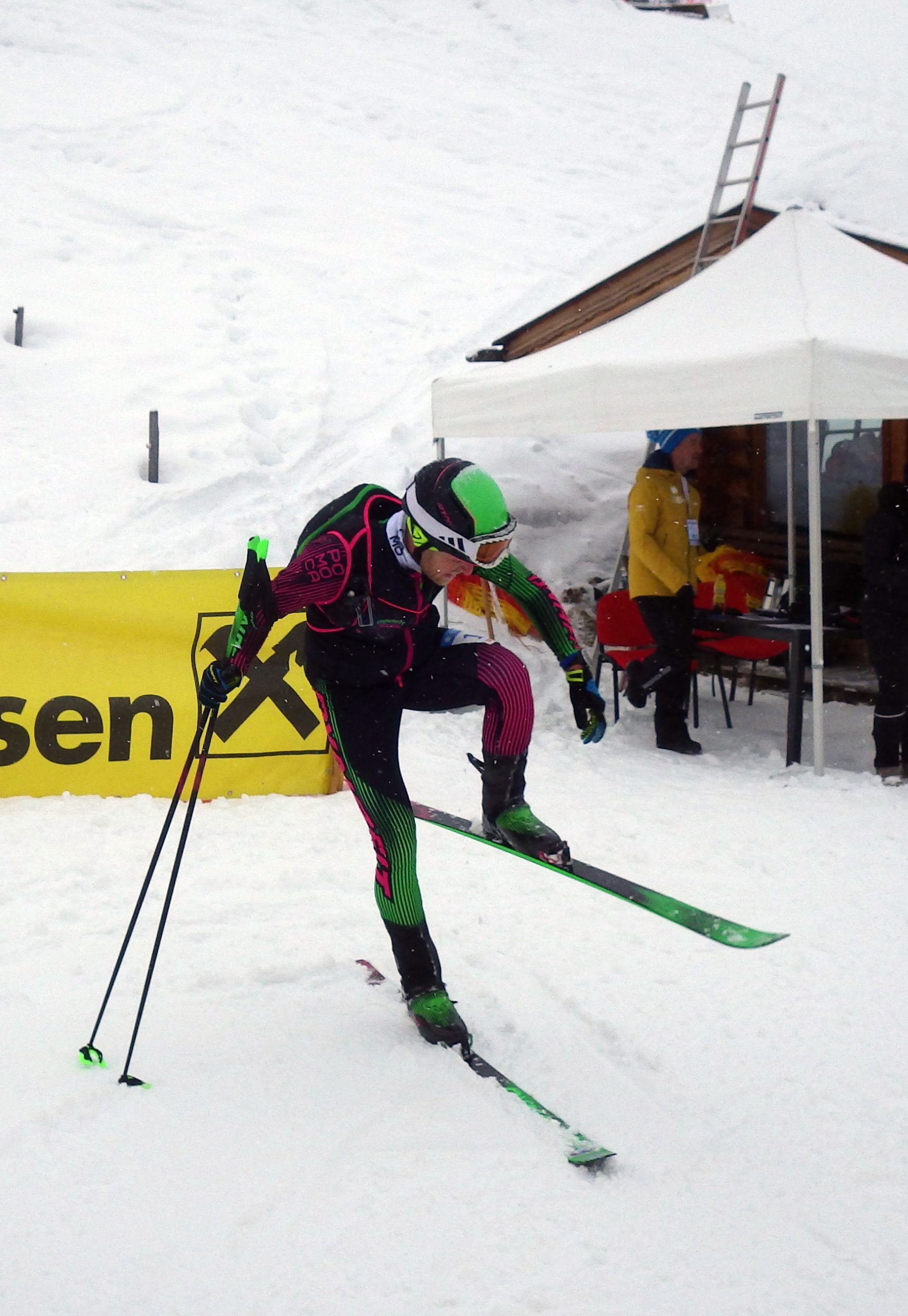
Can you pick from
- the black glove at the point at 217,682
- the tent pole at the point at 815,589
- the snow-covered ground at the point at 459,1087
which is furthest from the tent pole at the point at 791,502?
the black glove at the point at 217,682

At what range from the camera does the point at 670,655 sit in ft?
23.6

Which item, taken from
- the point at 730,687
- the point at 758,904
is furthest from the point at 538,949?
the point at 730,687

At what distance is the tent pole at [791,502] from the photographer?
26.6 feet

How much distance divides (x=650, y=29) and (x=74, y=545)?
25.3 metres

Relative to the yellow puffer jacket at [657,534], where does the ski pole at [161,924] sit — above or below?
below

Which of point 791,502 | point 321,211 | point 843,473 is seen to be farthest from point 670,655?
point 321,211

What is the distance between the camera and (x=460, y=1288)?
224cm

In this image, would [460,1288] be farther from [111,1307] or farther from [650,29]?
[650,29]

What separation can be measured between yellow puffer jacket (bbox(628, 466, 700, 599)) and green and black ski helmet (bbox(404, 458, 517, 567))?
422 centimetres

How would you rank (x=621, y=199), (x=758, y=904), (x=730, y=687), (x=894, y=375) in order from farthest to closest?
1. (x=621, y=199)
2. (x=730, y=687)
3. (x=894, y=375)
4. (x=758, y=904)

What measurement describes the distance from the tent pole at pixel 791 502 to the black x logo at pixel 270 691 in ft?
11.4

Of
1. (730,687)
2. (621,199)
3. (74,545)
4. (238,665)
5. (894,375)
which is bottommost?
(730,687)

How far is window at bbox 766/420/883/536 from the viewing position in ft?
32.0

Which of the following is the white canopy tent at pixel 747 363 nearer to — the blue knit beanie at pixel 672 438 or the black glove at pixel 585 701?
the blue knit beanie at pixel 672 438
